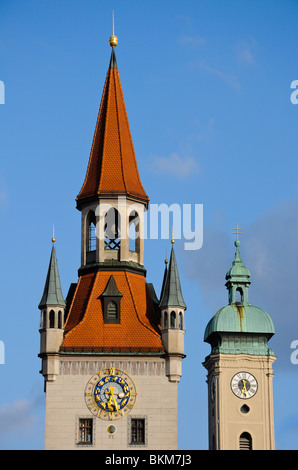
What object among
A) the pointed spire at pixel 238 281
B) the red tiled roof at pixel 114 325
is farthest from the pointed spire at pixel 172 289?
the pointed spire at pixel 238 281

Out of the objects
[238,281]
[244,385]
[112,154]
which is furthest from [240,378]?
[112,154]

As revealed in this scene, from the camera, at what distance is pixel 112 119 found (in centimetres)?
11106

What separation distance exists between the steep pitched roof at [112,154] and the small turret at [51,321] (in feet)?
18.5

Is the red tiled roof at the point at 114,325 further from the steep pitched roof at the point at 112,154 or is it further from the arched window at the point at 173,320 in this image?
the steep pitched roof at the point at 112,154

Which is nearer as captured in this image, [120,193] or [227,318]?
[120,193]

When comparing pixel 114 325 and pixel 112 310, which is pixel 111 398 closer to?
pixel 114 325

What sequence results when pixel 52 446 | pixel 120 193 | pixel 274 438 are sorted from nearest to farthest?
pixel 52 446 → pixel 120 193 → pixel 274 438

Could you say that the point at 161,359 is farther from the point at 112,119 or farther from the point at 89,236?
the point at 112,119

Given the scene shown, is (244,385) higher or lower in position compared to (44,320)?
higher

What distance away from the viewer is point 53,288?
104m

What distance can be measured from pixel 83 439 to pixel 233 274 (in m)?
31.2

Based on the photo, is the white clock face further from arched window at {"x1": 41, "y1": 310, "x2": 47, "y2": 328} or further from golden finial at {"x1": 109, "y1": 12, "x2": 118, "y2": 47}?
golden finial at {"x1": 109, "y1": 12, "x2": 118, "y2": 47}

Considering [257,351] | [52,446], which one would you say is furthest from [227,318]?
[52,446]

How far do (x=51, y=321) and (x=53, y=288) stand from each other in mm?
2127
